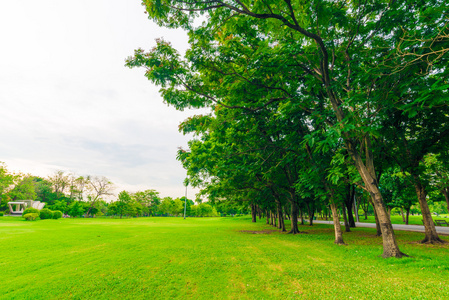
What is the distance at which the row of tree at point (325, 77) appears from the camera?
7789 mm

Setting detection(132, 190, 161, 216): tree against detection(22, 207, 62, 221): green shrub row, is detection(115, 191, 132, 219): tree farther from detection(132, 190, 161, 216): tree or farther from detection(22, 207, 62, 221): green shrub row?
detection(22, 207, 62, 221): green shrub row

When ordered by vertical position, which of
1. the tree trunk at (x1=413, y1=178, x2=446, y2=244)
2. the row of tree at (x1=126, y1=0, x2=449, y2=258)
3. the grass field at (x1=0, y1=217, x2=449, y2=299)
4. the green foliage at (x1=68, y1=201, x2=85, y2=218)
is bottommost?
the green foliage at (x1=68, y1=201, x2=85, y2=218)

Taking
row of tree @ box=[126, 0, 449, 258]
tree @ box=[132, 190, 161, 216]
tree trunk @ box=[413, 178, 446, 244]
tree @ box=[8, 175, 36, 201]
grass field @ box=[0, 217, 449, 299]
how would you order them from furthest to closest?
tree @ box=[132, 190, 161, 216], tree @ box=[8, 175, 36, 201], tree trunk @ box=[413, 178, 446, 244], row of tree @ box=[126, 0, 449, 258], grass field @ box=[0, 217, 449, 299]

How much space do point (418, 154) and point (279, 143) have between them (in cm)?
852

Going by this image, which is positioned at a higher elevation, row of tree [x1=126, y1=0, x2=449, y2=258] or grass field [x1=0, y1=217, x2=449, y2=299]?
row of tree [x1=126, y1=0, x2=449, y2=258]

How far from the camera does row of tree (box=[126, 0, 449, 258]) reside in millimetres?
7789

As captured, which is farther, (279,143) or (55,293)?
(279,143)

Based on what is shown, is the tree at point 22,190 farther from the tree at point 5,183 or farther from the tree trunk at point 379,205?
the tree trunk at point 379,205

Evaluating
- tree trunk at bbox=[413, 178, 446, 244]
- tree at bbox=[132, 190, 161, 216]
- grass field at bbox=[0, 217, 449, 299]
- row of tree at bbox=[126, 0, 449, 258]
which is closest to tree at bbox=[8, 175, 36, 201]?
tree at bbox=[132, 190, 161, 216]

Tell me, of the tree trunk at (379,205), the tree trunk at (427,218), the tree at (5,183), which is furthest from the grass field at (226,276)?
the tree at (5,183)

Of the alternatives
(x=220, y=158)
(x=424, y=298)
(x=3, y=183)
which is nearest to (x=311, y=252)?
(x=424, y=298)

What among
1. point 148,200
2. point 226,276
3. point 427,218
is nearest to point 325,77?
point 226,276

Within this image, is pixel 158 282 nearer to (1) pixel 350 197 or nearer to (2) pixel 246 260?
(2) pixel 246 260

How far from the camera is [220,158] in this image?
1634 cm
